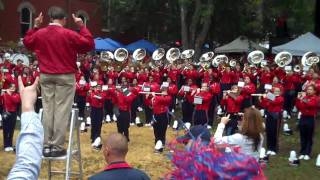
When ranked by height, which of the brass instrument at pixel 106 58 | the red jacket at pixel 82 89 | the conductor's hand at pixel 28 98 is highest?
the brass instrument at pixel 106 58

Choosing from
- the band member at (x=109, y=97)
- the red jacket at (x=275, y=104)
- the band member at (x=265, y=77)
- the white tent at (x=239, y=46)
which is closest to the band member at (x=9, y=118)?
the band member at (x=109, y=97)

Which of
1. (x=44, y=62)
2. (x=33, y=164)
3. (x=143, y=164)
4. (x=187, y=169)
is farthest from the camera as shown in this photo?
(x=143, y=164)

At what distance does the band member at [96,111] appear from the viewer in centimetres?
1577

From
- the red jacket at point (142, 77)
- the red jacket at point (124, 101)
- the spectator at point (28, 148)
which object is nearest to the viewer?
the spectator at point (28, 148)

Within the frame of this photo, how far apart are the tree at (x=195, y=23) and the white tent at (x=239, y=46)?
224 cm

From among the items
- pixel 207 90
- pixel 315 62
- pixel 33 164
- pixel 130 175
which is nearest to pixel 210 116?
pixel 207 90

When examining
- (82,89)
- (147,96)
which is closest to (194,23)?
(82,89)

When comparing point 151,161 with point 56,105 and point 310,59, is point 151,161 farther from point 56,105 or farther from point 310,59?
point 310,59

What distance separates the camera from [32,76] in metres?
20.1

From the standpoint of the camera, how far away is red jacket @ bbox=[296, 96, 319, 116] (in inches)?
525

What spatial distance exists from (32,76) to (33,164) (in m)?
17.6

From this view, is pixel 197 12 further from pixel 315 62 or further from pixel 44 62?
pixel 44 62

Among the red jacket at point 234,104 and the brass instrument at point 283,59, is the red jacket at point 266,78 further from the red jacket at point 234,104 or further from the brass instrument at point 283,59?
the red jacket at point 234,104

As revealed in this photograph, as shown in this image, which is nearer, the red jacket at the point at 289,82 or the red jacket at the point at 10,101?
the red jacket at the point at 10,101
